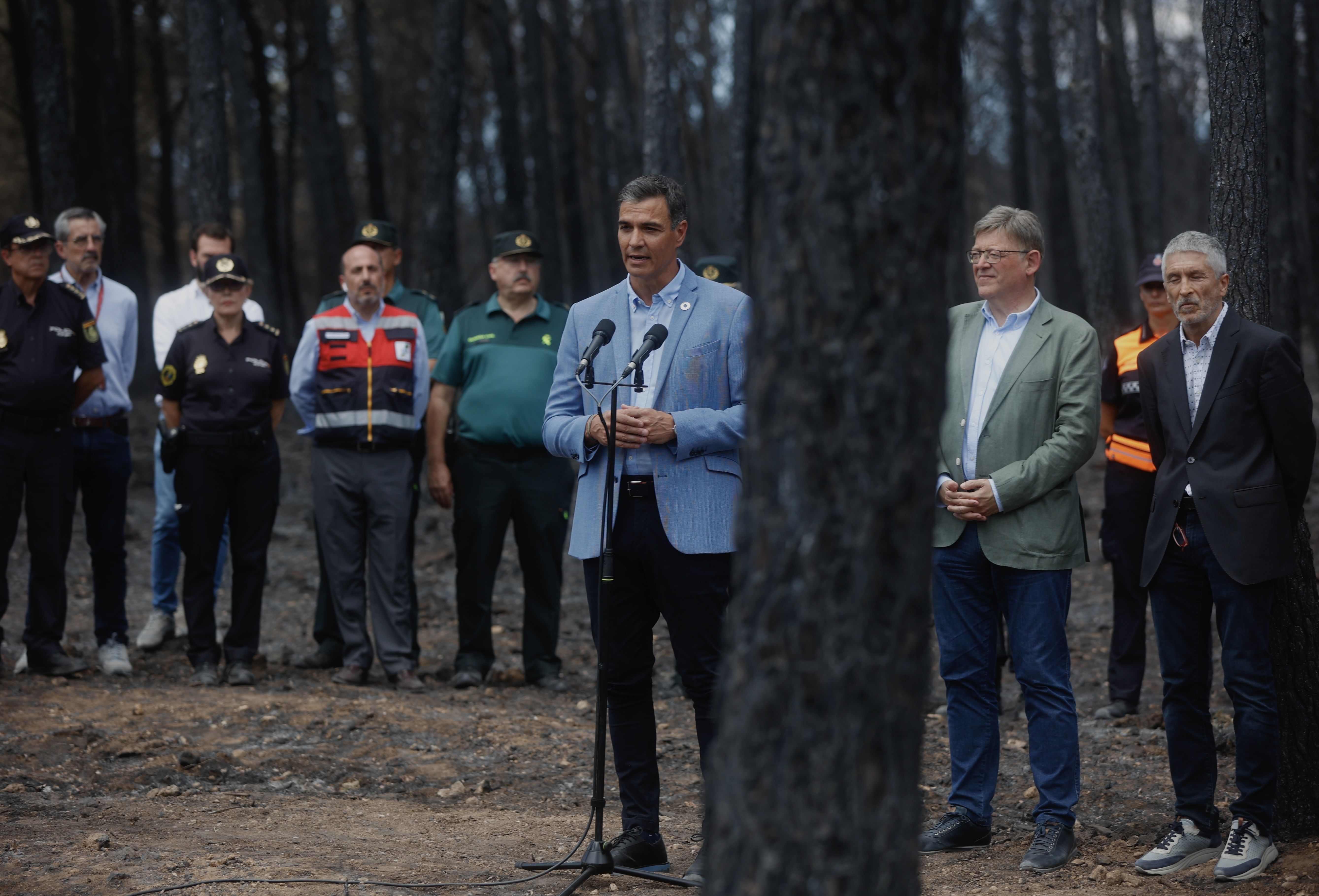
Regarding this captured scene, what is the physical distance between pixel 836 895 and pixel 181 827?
3.37m

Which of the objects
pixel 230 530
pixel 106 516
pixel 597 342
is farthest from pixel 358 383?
pixel 597 342

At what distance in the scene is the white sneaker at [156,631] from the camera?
7902mm

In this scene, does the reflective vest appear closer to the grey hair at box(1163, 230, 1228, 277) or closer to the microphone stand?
the microphone stand

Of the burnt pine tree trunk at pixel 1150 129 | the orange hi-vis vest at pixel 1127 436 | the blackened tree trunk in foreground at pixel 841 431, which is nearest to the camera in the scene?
the blackened tree trunk in foreground at pixel 841 431

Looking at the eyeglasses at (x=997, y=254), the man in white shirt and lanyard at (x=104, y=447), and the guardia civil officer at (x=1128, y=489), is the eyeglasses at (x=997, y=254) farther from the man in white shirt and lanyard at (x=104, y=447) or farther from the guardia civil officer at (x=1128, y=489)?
the man in white shirt and lanyard at (x=104, y=447)

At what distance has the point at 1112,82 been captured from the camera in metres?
28.1

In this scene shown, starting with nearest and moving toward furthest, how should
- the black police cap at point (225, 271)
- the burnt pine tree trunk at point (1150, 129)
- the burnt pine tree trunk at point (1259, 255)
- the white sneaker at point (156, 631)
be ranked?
1. the burnt pine tree trunk at point (1259, 255)
2. the black police cap at point (225, 271)
3. the white sneaker at point (156, 631)
4. the burnt pine tree trunk at point (1150, 129)

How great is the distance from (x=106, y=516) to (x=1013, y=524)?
5.33m

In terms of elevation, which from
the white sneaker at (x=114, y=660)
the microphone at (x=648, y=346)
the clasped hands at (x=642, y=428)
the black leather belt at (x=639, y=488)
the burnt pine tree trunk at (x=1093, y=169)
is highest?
the burnt pine tree trunk at (x=1093, y=169)

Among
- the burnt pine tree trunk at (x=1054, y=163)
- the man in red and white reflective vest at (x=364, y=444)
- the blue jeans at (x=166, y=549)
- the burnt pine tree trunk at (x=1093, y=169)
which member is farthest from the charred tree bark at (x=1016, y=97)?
the blue jeans at (x=166, y=549)

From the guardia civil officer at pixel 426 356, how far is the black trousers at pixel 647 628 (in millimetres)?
3326

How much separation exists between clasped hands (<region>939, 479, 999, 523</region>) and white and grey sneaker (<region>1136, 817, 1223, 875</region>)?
128 centimetres

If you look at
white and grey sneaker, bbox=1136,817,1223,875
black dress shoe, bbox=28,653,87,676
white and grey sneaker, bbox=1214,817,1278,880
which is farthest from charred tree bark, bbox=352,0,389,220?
white and grey sneaker, bbox=1214,817,1278,880

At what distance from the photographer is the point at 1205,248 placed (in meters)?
4.35
